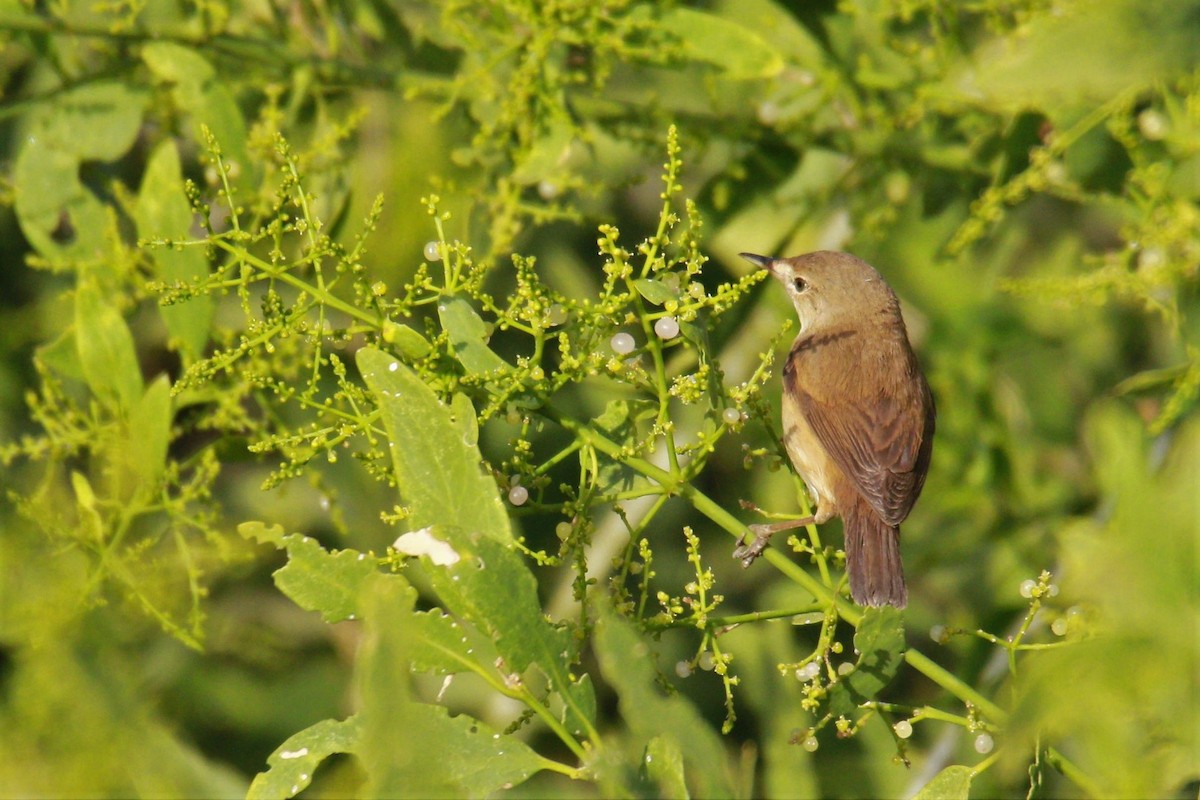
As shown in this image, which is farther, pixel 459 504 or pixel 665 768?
pixel 459 504

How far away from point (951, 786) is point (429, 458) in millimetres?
844

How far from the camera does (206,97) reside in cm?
278

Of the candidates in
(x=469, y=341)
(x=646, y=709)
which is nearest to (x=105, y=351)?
(x=469, y=341)

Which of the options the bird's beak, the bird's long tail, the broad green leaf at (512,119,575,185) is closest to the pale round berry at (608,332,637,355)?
the bird's long tail

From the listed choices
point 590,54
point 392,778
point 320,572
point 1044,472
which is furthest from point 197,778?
point 1044,472

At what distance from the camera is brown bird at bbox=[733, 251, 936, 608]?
302 cm

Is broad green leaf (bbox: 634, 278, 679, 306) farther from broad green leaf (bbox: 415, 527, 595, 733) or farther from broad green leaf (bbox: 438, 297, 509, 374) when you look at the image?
broad green leaf (bbox: 415, 527, 595, 733)

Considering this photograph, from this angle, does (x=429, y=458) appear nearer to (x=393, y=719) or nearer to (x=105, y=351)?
(x=393, y=719)

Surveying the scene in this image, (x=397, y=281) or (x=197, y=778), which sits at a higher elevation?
(x=397, y=281)

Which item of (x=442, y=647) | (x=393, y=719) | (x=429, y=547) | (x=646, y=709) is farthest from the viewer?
(x=442, y=647)

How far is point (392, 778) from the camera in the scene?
125cm

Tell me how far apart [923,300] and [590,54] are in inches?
55.8

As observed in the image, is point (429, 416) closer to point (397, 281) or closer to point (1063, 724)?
point (1063, 724)

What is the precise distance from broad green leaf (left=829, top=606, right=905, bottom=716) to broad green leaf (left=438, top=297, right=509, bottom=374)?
65cm
